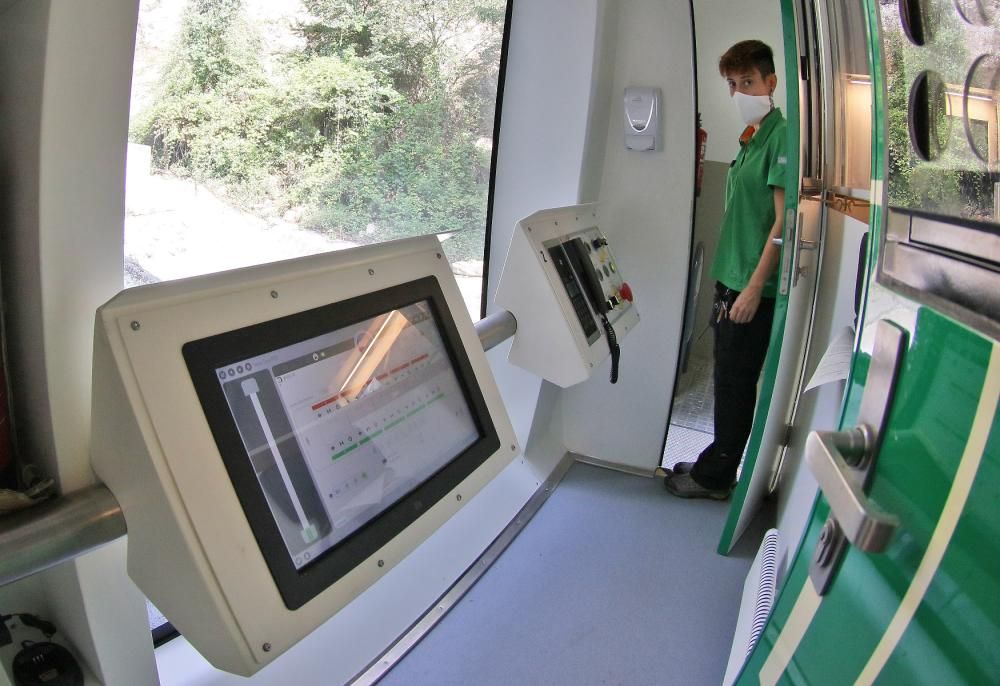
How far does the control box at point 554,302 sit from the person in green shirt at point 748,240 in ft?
1.97

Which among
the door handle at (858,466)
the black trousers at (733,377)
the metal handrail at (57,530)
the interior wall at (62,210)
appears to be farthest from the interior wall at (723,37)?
the metal handrail at (57,530)

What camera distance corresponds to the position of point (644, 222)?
2.70 meters

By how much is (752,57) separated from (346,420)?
2.02 metres

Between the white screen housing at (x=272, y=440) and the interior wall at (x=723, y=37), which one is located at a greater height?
the interior wall at (x=723, y=37)

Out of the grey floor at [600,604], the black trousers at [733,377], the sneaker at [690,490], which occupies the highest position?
the black trousers at [733,377]

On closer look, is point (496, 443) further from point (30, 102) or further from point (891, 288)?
point (30, 102)

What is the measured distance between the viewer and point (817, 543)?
2.81 feet

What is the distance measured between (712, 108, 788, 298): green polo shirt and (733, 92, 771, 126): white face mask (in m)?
0.03

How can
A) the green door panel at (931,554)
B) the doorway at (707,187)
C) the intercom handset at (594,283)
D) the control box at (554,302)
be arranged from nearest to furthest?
the green door panel at (931,554), the control box at (554,302), the intercom handset at (594,283), the doorway at (707,187)

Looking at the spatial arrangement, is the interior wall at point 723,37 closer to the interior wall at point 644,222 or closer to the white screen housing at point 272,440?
the interior wall at point 644,222

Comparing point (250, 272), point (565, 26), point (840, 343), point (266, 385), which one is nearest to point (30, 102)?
point (250, 272)

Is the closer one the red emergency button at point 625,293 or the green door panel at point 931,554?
the green door panel at point 931,554

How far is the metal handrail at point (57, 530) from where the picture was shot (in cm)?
78

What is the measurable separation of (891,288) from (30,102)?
1098 millimetres
